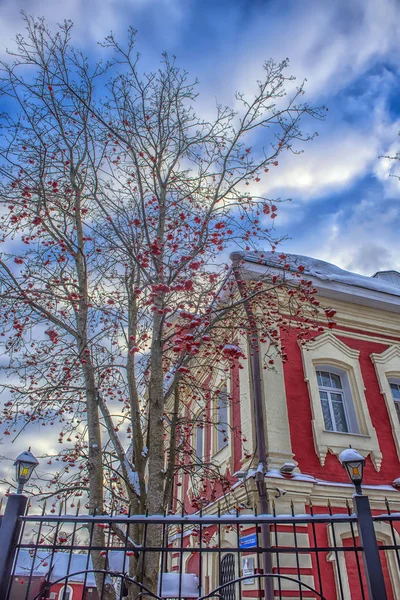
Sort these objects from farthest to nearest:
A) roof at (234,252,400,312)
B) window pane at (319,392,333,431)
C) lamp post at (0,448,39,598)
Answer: roof at (234,252,400,312), window pane at (319,392,333,431), lamp post at (0,448,39,598)

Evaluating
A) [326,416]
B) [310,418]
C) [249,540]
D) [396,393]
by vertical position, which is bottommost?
[249,540]

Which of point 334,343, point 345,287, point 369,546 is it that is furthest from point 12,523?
point 345,287

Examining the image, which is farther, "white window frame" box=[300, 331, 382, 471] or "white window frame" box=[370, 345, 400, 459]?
"white window frame" box=[370, 345, 400, 459]

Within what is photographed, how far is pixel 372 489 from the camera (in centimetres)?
855

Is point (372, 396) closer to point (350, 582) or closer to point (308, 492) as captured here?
point (308, 492)

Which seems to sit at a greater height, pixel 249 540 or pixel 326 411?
pixel 326 411

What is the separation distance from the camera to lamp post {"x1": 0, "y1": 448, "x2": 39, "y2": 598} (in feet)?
11.0

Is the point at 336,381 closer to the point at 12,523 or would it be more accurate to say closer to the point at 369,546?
the point at 369,546

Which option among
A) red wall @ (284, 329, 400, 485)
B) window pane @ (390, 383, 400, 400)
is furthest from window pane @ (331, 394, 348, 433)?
window pane @ (390, 383, 400, 400)

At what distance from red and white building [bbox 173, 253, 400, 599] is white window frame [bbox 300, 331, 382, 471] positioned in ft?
0.07

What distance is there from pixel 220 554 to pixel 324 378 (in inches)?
275

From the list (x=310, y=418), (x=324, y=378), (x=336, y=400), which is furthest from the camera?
(x=324, y=378)

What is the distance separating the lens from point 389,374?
10.7 metres

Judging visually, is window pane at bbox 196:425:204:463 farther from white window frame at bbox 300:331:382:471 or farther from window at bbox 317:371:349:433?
white window frame at bbox 300:331:382:471
